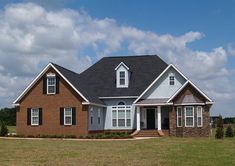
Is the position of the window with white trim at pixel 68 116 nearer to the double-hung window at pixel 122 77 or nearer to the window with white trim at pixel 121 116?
the window with white trim at pixel 121 116

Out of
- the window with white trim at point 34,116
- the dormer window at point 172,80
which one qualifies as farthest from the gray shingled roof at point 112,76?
the window with white trim at point 34,116

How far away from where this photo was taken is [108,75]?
49.6 metres

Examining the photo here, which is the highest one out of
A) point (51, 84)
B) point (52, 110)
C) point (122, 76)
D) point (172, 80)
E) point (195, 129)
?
point (122, 76)

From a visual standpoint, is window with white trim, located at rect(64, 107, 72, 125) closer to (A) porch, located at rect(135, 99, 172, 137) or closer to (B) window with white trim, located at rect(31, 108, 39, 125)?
(B) window with white trim, located at rect(31, 108, 39, 125)

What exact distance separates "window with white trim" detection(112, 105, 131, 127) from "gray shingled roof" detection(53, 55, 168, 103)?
148 cm

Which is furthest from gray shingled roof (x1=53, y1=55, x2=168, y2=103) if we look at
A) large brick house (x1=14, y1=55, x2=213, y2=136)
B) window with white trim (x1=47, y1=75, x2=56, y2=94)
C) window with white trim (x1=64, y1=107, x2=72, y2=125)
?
window with white trim (x1=64, y1=107, x2=72, y2=125)

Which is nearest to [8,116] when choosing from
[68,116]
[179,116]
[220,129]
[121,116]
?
[121,116]

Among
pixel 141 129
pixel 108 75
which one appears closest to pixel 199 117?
pixel 141 129

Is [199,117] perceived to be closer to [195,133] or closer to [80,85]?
[195,133]

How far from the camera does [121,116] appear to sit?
4634 centimetres

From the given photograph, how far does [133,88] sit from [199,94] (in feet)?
27.3

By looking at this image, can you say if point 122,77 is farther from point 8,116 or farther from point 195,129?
point 8,116

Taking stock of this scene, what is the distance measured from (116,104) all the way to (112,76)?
4007 millimetres

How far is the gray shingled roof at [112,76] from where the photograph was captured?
4541cm
